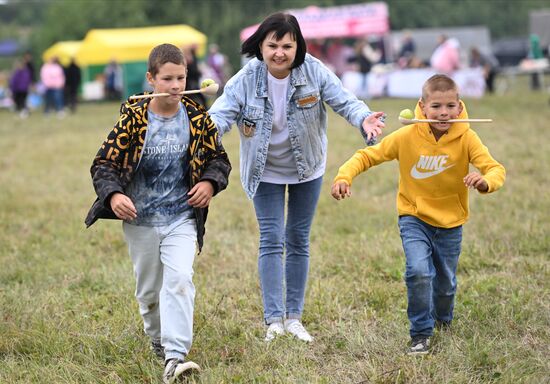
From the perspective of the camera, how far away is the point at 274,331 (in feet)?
16.1

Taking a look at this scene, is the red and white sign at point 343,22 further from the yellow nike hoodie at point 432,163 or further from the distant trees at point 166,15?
the yellow nike hoodie at point 432,163

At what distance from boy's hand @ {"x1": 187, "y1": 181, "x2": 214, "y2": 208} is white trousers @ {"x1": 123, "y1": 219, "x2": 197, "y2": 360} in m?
0.15

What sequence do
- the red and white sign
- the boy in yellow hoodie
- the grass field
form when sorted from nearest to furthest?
the grass field, the boy in yellow hoodie, the red and white sign

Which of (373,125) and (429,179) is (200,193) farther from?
(429,179)

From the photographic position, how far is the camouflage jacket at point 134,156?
4.20 metres

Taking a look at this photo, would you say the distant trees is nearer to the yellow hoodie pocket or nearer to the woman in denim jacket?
the woman in denim jacket

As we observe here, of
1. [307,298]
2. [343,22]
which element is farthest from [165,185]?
[343,22]

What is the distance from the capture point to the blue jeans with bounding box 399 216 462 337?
452 centimetres

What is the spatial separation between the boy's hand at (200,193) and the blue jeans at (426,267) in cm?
111

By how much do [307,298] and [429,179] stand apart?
1548 mm

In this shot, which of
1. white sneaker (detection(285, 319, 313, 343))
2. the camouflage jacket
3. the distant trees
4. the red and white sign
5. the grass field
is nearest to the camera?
the camouflage jacket

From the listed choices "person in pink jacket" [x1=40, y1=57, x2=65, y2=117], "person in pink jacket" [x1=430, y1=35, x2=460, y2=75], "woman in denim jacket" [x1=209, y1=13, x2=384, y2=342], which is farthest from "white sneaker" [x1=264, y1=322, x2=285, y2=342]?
"person in pink jacket" [x1=40, y1=57, x2=65, y2=117]

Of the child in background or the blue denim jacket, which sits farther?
the blue denim jacket

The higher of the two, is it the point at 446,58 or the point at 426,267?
the point at 426,267
